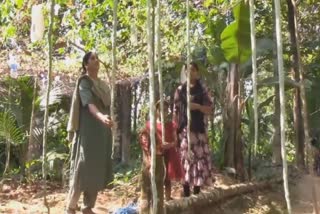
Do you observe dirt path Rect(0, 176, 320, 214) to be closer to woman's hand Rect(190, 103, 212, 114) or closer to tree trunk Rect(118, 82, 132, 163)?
woman's hand Rect(190, 103, 212, 114)

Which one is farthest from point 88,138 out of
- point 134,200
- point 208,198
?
point 208,198

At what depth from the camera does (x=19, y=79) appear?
8086 mm

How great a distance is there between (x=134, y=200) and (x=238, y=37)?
226 centimetres

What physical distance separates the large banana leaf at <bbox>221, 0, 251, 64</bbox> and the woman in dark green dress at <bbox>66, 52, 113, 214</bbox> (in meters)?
2.30

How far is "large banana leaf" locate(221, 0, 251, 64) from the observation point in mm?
5789

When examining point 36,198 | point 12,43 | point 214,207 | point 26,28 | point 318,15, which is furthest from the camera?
point 12,43

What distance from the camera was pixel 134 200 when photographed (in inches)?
199

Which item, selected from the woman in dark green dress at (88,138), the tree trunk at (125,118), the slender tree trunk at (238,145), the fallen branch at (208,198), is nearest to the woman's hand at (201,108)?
the fallen branch at (208,198)

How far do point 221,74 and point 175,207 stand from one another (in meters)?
4.15

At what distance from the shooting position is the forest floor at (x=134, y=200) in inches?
206

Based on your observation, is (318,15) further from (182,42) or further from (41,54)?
(41,54)

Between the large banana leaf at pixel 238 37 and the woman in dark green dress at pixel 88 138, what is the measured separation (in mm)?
2299

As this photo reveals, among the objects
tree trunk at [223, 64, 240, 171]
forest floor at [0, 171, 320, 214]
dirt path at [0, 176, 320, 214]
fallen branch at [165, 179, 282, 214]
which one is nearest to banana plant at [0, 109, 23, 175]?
forest floor at [0, 171, 320, 214]

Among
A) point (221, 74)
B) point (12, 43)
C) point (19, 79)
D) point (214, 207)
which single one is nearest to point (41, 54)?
point (12, 43)
